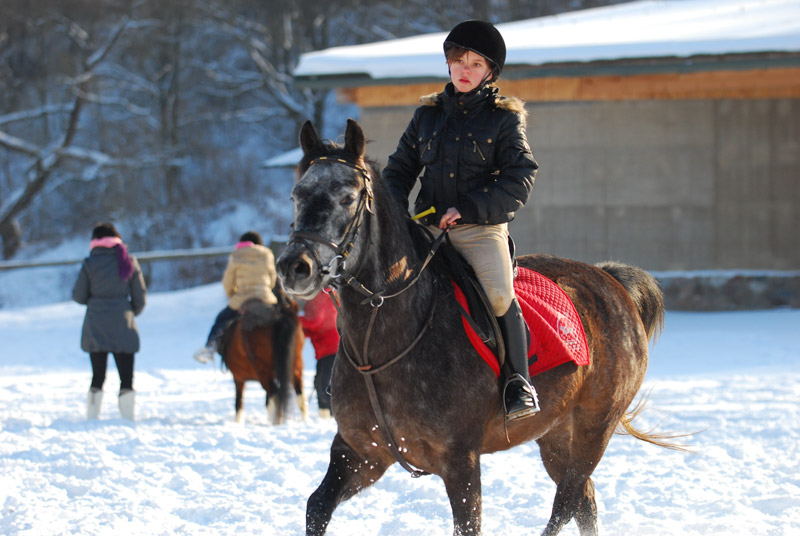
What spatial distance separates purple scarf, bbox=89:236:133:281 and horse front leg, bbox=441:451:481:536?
5.84 metres

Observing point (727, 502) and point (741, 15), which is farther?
point (741, 15)

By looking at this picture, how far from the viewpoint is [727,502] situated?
537 centimetres

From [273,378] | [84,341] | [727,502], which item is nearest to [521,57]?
[273,378]

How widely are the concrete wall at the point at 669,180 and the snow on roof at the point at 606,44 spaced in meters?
1.04

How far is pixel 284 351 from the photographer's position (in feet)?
28.6

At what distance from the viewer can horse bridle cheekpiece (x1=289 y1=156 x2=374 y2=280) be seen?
314cm

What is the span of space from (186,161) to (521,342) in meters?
30.1

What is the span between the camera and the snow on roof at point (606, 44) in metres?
13.1

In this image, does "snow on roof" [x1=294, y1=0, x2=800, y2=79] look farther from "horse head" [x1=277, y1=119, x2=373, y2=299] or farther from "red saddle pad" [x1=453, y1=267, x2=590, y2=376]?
"horse head" [x1=277, y1=119, x2=373, y2=299]

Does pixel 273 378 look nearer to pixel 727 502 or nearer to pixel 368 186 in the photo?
A: pixel 727 502

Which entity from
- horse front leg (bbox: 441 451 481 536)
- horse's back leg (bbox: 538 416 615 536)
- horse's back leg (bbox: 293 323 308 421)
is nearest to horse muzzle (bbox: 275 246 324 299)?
horse front leg (bbox: 441 451 481 536)

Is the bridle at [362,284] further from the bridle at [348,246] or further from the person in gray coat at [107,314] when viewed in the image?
the person in gray coat at [107,314]

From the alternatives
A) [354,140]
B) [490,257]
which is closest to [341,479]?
[490,257]

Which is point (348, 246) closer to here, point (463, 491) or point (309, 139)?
point (309, 139)
